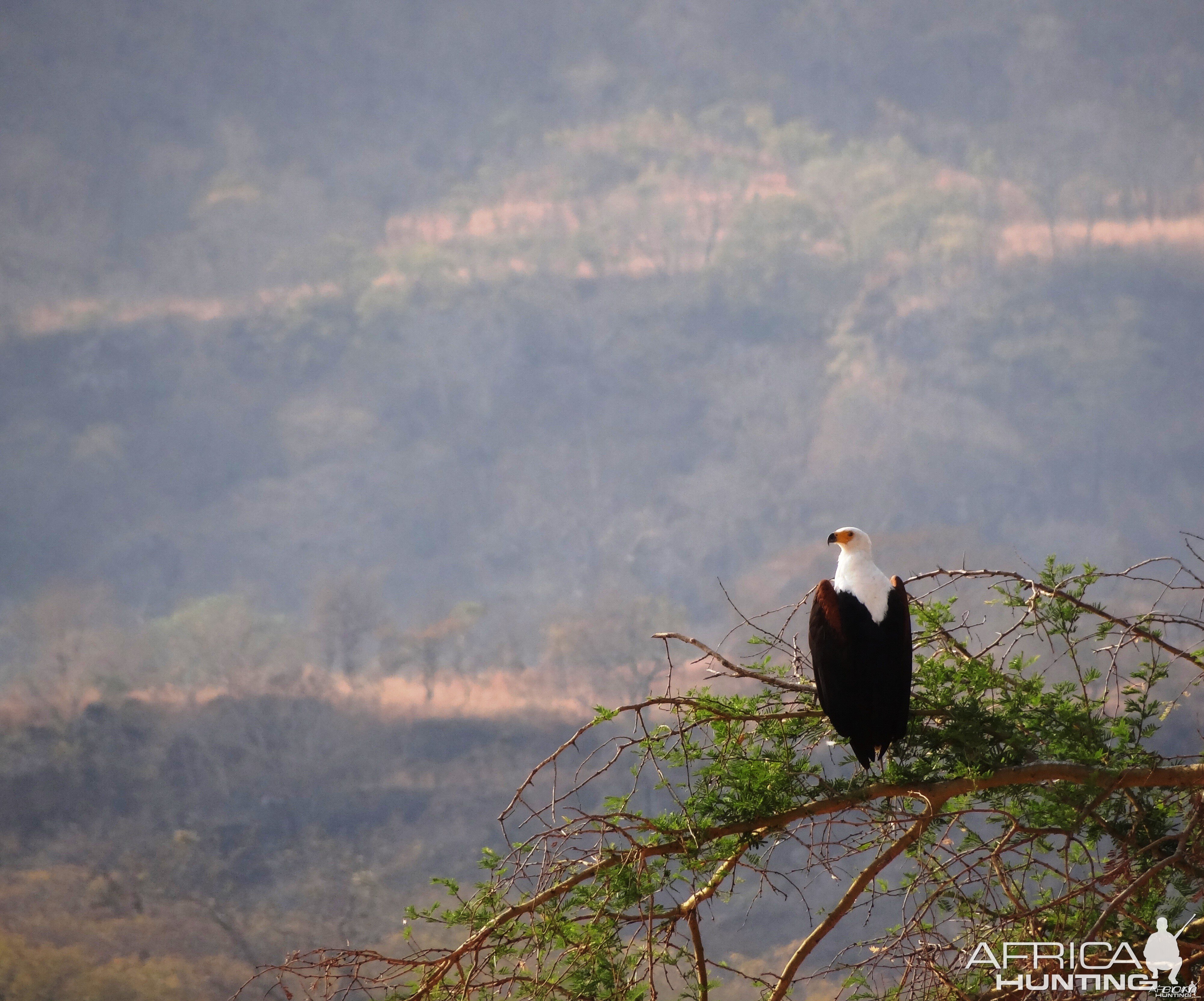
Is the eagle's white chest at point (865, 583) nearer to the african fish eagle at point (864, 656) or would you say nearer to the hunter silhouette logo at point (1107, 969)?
the african fish eagle at point (864, 656)

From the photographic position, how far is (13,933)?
47.0 ft

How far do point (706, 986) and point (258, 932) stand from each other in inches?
533

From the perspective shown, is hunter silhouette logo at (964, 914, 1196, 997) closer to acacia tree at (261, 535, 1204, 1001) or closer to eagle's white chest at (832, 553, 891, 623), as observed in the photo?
acacia tree at (261, 535, 1204, 1001)

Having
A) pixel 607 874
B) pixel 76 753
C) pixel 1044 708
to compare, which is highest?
pixel 1044 708

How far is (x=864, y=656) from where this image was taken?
3473 millimetres

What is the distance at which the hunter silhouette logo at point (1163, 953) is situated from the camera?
3225mm

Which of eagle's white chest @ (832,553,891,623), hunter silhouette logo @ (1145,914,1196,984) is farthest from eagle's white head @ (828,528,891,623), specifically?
hunter silhouette logo @ (1145,914,1196,984)

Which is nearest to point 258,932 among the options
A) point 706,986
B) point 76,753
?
point 76,753

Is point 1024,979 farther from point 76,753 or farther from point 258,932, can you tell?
point 76,753

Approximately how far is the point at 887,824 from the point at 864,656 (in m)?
0.60

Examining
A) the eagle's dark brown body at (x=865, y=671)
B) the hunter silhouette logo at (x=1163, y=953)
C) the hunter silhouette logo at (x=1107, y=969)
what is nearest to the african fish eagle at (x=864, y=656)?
the eagle's dark brown body at (x=865, y=671)

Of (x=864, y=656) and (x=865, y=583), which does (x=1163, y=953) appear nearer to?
(x=864, y=656)

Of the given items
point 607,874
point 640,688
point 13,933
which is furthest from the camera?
point 640,688

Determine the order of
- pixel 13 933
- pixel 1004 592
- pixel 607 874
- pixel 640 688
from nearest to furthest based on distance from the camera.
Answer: pixel 607 874
pixel 1004 592
pixel 13 933
pixel 640 688
